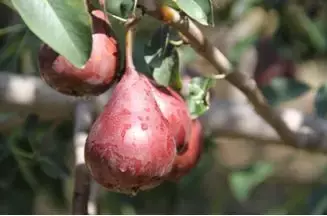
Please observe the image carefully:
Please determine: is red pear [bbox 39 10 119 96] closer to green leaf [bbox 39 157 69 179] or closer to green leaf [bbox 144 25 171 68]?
green leaf [bbox 144 25 171 68]

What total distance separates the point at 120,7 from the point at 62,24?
0.08m

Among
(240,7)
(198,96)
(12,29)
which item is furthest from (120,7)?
(240,7)

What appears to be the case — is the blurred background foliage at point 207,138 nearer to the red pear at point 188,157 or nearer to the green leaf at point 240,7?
the green leaf at point 240,7

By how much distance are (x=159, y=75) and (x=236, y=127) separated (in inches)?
21.7

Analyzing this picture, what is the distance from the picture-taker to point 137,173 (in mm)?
750

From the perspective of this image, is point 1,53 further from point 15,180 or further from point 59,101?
point 15,180

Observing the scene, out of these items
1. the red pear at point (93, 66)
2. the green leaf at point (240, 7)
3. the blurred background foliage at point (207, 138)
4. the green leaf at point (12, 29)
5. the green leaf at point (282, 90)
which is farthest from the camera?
the green leaf at point (240, 7)

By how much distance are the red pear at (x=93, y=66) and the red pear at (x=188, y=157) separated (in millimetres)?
143

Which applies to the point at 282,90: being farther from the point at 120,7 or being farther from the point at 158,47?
the point at 120,7

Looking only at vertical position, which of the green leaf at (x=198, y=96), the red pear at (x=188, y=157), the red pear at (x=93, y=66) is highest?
the red pear at (x=93, y=66)

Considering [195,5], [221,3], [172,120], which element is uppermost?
[195,5]

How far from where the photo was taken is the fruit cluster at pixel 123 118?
0.75m

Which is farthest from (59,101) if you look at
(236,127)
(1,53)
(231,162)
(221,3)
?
(231,162)

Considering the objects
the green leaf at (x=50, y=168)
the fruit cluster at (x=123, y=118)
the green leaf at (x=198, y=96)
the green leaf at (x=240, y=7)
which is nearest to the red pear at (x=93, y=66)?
the fruit cluster at (x=123, y=118)
